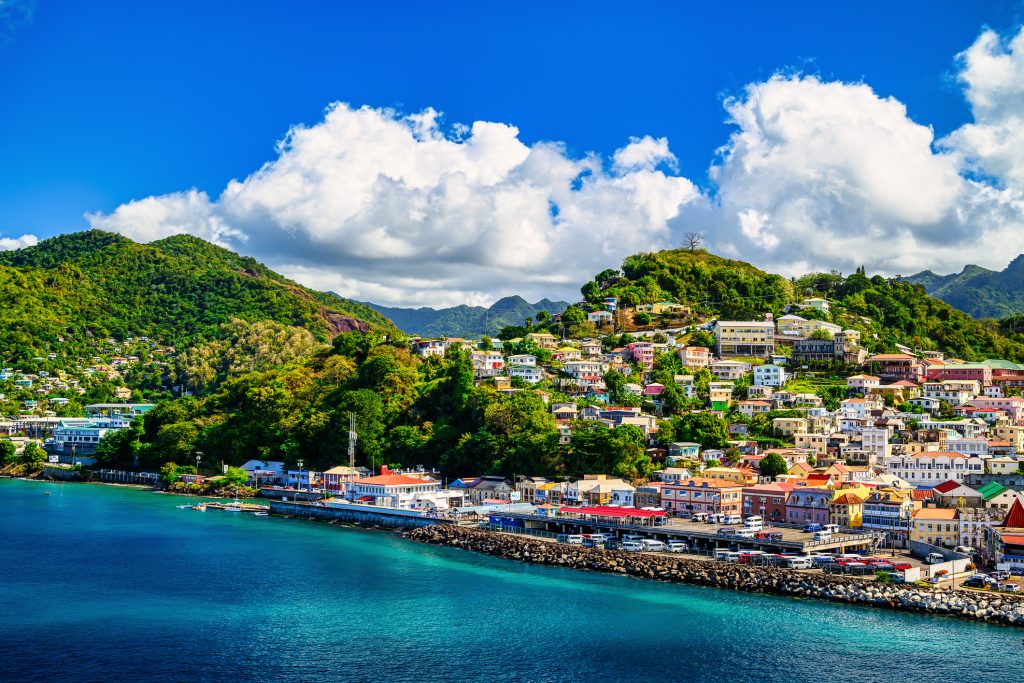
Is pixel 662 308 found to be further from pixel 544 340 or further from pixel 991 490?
pixel 991 490

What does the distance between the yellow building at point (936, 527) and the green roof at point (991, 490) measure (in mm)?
4526

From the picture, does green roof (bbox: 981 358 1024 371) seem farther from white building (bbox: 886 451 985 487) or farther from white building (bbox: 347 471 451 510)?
white building (bbox: 347 471 451 510)

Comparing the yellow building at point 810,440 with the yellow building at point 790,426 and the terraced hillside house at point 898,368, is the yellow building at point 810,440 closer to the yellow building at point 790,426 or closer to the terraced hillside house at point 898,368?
the yellow building at point 790,426

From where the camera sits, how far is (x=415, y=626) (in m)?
26.4

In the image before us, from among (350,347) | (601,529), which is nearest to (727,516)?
(601,529)

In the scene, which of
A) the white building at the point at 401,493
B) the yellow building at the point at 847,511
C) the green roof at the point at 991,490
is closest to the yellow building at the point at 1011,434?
the green roof at the point at 991,490

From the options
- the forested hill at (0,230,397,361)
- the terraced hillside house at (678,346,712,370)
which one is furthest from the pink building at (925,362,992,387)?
the forested hill at (0,230,397,361)

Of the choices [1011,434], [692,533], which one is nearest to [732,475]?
[692,533]

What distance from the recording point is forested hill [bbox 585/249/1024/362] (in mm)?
74625

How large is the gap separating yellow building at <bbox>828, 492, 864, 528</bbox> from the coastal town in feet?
0.18

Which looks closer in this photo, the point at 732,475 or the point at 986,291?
the point at 732,475

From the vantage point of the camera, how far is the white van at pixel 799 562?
107 ft

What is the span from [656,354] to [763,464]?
22875 millimetres

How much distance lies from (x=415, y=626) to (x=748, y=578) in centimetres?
1191
